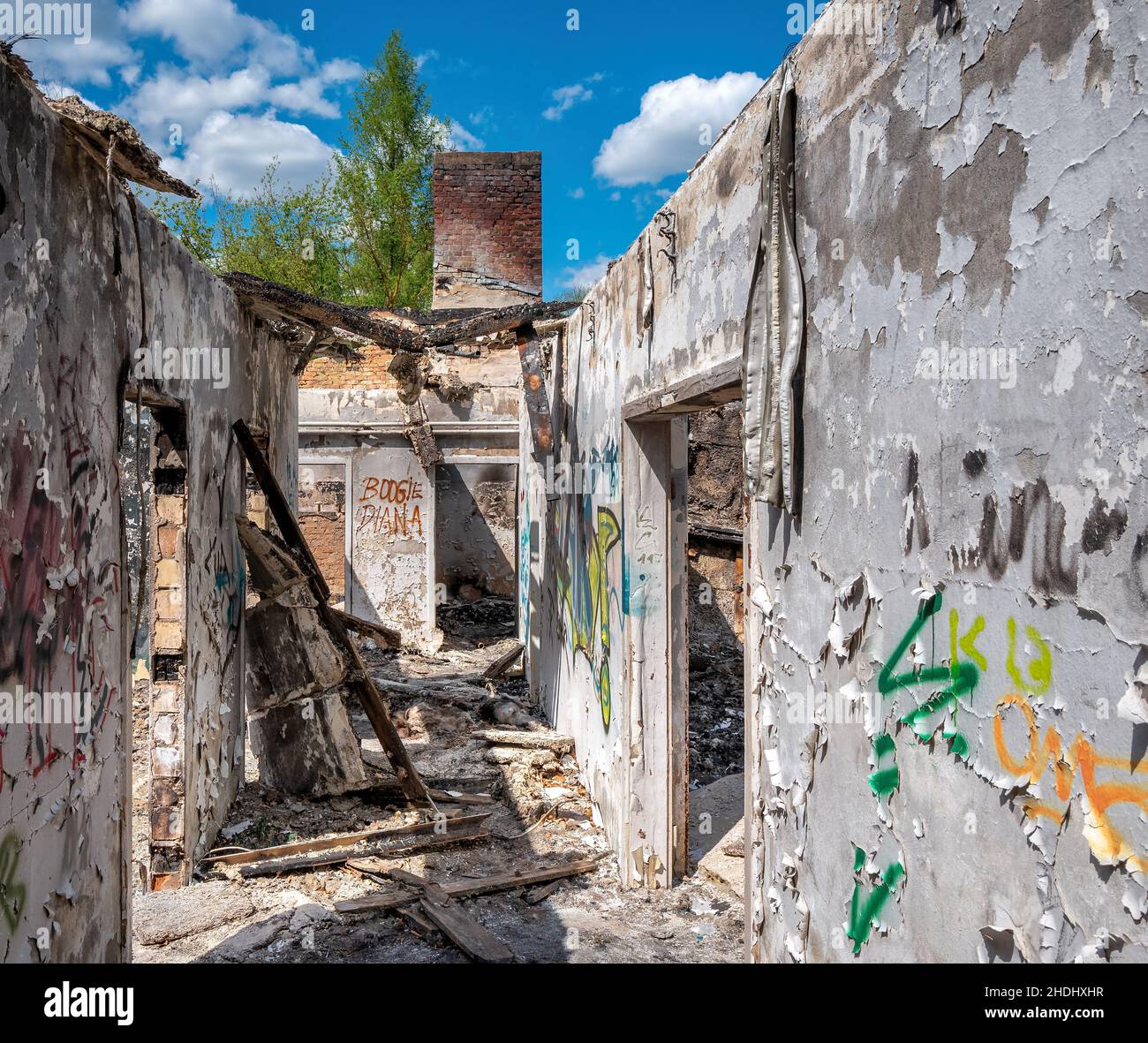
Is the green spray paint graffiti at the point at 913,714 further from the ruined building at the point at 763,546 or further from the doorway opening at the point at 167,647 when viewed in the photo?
the doorway opening at the point at 167,647

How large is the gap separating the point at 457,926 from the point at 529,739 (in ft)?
10.2

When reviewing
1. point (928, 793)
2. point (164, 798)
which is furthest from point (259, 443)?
point (928, 793)

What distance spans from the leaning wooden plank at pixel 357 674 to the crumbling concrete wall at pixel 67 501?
5.07 ft

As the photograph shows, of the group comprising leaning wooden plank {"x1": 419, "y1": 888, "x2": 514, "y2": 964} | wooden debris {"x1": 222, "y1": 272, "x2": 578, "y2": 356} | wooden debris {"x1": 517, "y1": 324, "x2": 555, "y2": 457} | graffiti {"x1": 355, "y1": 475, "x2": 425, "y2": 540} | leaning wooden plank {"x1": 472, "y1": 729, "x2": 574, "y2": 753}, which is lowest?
leaning wooden plank {"x1": 419, "y1": 888, "x2": 514, "y2": 964}

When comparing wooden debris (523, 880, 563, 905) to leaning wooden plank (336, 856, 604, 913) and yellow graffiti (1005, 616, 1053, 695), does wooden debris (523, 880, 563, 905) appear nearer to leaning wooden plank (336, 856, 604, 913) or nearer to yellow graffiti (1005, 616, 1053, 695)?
leaning wooden plank (336, 856, 604, 913)

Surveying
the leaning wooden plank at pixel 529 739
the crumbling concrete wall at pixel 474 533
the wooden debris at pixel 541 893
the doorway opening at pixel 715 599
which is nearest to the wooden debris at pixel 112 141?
the wooden debris at pixel 541 893

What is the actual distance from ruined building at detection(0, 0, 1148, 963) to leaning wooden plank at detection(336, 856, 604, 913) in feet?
0.12

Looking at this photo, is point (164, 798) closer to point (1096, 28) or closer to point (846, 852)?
point (846, 852)

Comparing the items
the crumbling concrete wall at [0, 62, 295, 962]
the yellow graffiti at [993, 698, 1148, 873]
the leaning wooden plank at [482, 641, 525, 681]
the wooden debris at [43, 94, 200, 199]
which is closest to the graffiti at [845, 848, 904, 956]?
the yellow graffiti at [993, 698, 1148, 873]

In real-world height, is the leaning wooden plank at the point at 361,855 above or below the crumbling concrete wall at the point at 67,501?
below

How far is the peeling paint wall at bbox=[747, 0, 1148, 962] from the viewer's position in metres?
1.52

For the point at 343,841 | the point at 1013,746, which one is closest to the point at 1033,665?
the point at 1013,746

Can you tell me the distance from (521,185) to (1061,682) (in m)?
15.7

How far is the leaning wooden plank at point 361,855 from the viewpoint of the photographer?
5.18m
